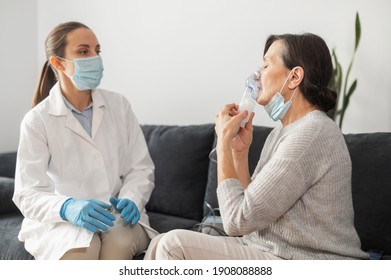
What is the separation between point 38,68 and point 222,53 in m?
1.63

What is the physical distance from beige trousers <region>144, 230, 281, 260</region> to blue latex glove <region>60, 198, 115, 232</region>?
0.39m

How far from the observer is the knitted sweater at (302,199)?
4.48 ft

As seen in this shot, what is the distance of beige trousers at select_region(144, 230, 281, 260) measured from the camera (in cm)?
144

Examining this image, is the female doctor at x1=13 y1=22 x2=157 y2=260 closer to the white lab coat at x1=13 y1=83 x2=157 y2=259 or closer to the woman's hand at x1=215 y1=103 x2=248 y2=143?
the white lab coat at x1=13 y1=83 x2=157 y2=259

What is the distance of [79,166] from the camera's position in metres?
2.03

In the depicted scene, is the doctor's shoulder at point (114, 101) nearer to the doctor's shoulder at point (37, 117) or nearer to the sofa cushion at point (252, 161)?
the doctor's shoulder at point (37, 117)

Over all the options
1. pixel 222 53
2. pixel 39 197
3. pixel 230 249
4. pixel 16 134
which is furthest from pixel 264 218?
pixel 16 134

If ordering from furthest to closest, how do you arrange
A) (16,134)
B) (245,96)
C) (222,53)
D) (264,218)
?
(16,134) → (222,53) → (245,96) → (264,218)

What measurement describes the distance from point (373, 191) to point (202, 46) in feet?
4.78

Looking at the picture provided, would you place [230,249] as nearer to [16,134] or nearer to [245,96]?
[245,96]

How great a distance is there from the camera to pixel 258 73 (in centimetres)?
168

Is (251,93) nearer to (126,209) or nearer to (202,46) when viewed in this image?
(126,209)

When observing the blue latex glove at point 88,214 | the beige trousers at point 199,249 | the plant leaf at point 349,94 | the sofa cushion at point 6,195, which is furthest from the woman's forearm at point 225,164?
the sofa cushion at point 6,195

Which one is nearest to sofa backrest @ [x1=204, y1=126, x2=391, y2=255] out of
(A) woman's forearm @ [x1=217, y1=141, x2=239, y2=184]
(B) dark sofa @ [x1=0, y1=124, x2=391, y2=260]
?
(B) dark sofa @ [x1=0, y1=124, x2=391, y2=260]
